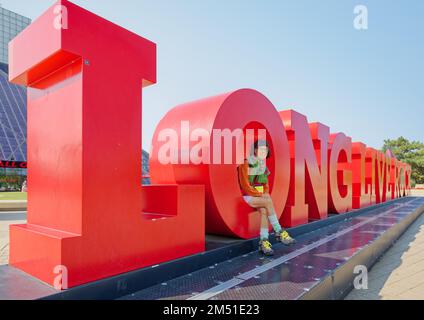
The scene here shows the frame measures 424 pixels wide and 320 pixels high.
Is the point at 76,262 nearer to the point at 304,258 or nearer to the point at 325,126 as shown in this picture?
the point at 304,258

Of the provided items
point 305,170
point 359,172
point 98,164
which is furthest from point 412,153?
point 98,164

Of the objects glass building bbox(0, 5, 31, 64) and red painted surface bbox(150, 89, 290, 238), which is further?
glass building bbox(0, 5, 31, 64)

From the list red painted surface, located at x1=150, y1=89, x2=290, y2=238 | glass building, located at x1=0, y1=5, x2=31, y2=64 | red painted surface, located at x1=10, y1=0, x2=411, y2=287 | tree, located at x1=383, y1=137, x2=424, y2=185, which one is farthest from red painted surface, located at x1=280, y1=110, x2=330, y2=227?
glass building, located at x1=0, y1=5, x2=31, y2=64

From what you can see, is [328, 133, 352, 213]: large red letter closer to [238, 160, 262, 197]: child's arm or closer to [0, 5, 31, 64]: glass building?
[238, 160, 262, 197]: child's arm

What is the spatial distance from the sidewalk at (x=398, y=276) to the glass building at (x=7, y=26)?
75.3 m

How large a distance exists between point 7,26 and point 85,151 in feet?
263

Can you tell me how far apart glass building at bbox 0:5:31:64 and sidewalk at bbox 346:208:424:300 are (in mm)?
75285

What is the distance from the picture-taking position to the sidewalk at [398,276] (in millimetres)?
3158

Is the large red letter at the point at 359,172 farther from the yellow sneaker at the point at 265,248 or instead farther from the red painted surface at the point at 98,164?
the red painted surface at the point at 98,164

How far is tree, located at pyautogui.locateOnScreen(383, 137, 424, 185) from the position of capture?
3981cm

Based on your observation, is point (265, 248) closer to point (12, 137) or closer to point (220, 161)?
point (220, 161)
